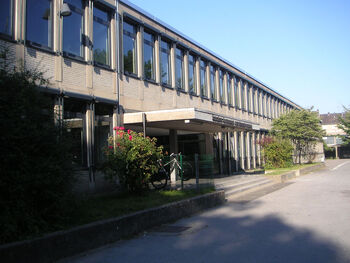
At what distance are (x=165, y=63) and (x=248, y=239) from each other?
13819 mm

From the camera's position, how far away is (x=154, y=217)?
28.2ft

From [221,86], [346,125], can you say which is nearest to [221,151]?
[221,86]

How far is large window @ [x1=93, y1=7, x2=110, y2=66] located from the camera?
14.4 m

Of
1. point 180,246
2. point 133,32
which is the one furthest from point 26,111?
point 133,32

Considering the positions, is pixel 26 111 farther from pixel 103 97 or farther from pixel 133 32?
pixel 133 32

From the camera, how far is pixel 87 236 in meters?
6.61

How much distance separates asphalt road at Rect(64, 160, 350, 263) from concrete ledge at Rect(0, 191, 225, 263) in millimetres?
217

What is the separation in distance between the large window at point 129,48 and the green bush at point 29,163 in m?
9.30

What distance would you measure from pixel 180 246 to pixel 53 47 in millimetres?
8583

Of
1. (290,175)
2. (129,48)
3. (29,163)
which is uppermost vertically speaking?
(129,48)

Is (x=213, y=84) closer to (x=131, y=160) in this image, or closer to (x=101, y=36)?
(x=101, y=36)

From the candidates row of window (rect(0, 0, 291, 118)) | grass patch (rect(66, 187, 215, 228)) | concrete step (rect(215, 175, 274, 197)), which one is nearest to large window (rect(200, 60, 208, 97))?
row of window (rect(0, 0, 291, 118))

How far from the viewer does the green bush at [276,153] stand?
2662cm

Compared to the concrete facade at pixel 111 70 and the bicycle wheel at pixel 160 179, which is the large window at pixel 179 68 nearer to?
the concrete facade at pixel 111 70
